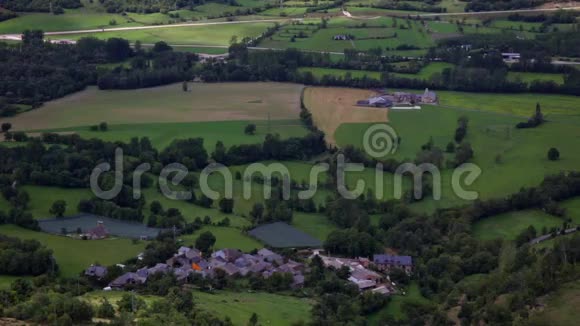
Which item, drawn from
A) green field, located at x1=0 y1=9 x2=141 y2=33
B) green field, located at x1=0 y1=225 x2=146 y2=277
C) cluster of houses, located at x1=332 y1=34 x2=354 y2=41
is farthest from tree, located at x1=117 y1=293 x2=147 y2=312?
cluster of houses, located at x1=332 y1=34 x2=354 y2=41

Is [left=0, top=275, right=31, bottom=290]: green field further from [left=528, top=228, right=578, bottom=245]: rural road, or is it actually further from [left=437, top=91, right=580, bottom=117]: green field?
[left=437, top=91, right=580, bottom=117]: green field

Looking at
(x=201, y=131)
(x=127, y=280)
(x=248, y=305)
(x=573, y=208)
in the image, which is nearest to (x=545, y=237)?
(x=573, y=208)

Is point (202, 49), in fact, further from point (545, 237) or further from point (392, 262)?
point (545, 237)

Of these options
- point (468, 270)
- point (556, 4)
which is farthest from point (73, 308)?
point (556, 4)

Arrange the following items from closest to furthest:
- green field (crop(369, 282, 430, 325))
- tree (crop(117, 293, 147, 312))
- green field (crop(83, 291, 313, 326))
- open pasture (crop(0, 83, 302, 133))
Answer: tree (crop(117, 293, 147, 312)) → green field (crop(83, 291, 313, 326)) → green field (crop(369, 282, 430, 325)) → open pasture (crop(0, 83, 302, 133))

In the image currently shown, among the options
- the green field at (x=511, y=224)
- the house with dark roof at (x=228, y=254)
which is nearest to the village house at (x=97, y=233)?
the house with dark roof at (x=228, y=254)
